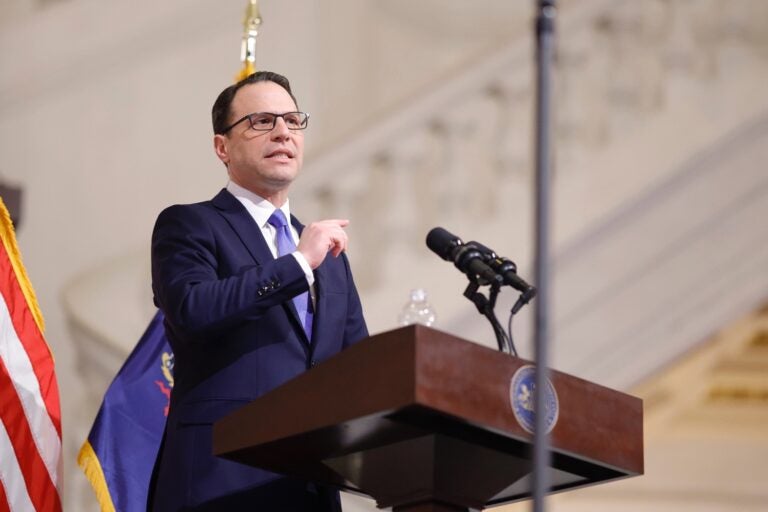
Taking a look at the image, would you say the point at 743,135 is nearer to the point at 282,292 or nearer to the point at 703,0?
the point at 703,0

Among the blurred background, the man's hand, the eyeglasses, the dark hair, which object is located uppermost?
the blurred background

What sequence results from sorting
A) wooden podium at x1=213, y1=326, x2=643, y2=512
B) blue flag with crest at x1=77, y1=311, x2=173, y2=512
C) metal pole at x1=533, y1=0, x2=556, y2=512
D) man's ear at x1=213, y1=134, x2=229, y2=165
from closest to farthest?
metal pole at x1=533, y1=0, x2=556, y2=512 → wooden podium at x1=213, y1=326, x2=643, y2=512 → man's ear at x1=213, y1=134, x2=229, y2=165 → blue flag with crest at x1=77, y1=311, x2=173, y2=512

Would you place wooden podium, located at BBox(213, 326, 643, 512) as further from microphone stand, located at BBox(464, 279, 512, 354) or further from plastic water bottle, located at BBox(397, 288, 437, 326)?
plastic water bottle, located at BBox(397, 288, 437, 326)

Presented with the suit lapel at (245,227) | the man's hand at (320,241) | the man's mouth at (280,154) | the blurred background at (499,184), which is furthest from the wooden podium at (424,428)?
the blurred background at (499,184)

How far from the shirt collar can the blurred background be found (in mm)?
2310

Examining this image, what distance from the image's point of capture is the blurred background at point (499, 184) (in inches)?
227

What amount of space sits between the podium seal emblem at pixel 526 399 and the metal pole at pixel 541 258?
0.28 m

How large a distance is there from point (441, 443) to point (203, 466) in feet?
1.67

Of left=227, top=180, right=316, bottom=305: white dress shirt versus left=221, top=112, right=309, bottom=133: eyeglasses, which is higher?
left=221, top=112, right=309, bottom=133: eyeglasses

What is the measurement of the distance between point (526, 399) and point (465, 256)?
15.0 inches

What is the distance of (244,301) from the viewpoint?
8.67 ft

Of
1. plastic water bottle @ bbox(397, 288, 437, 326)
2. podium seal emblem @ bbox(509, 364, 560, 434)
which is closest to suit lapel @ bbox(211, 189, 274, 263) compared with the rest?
podium seal emblem @ bbox(509, 364, 560, 434)

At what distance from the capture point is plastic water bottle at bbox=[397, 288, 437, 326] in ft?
15.2

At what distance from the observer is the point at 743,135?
6.03m
